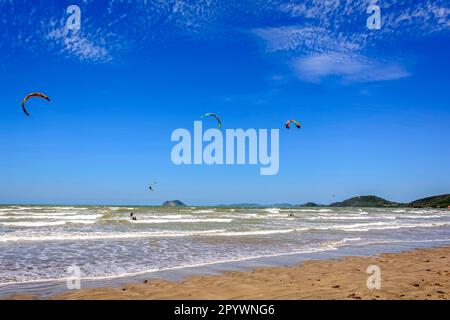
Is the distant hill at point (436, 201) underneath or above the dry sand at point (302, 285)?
underneath

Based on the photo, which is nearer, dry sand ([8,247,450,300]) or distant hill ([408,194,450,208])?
dry sand ([8,247,450,300])

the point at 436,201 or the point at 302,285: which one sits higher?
the point at 302,285

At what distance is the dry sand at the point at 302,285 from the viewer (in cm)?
759

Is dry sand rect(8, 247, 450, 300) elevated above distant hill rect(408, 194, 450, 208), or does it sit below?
above

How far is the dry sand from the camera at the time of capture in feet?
24.9

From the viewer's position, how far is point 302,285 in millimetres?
8539

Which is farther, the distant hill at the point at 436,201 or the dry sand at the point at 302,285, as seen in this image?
the distant hill at the point at 436,201

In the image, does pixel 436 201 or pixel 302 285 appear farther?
pixel 436 201
